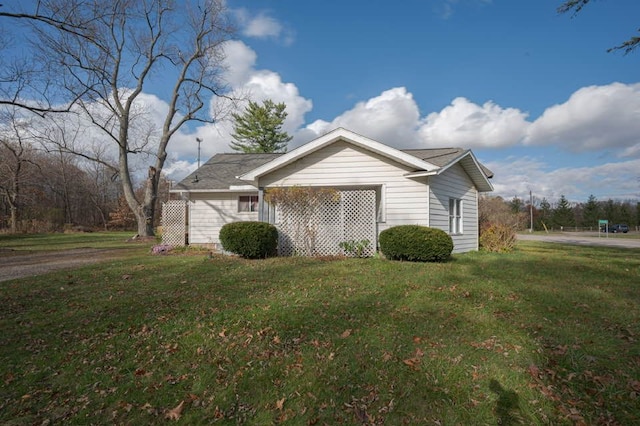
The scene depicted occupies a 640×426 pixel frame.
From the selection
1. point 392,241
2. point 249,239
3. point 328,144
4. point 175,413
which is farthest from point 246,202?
point 175,413

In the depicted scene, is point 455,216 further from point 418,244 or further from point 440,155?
point 418,244

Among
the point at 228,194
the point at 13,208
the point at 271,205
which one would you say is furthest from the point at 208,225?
the point at 13,208

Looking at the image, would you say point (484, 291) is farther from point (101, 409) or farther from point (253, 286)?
point (101, 409)

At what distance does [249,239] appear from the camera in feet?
35.3

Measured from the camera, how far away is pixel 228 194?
16.3m

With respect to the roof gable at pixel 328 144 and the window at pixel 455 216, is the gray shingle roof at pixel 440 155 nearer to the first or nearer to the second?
the roof gable at pixel 328 144

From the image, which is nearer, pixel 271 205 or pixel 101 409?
pixel 101 409

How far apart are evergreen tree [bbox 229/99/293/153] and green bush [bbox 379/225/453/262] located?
30707 millimetres

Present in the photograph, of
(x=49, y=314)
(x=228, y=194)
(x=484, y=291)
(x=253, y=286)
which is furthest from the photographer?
(x=228, y=194)

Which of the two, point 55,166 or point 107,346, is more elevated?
point 55,166

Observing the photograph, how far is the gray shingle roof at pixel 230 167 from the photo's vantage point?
1291cm

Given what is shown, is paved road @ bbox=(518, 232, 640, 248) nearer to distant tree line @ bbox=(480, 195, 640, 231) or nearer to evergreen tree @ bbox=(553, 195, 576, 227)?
distant tree line @ bbox=(480, 195, 640, 231)

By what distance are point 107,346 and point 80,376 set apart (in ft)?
2.07

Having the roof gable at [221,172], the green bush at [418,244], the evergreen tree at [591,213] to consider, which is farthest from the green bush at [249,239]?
the evergreen tree at [591,213]
